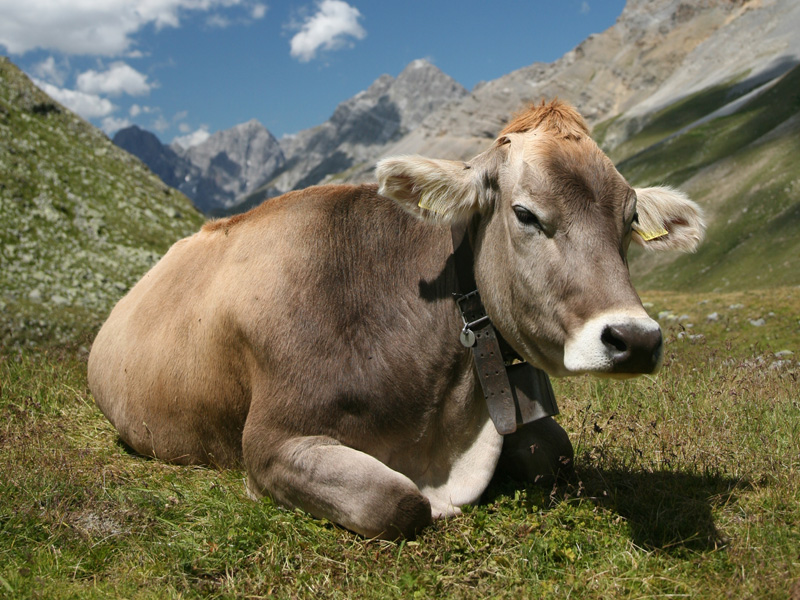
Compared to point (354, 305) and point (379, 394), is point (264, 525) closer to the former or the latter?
point (379, 394)

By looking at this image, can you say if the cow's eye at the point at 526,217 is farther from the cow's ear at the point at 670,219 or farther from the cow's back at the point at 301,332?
the cow's ear at the point at 670,219

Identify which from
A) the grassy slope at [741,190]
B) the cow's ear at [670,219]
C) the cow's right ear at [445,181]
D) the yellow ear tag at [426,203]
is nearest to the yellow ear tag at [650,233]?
the cow's ear at [670,219]

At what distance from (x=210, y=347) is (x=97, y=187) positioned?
19882 mm

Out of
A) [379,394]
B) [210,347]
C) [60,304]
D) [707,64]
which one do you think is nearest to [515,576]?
[379,394]

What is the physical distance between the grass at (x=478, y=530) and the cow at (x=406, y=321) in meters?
0.30

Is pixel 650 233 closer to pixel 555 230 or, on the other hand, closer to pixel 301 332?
pixel 555 230

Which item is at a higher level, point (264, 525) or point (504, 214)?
point (504, 214)

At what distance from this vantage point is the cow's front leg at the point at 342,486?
463 cm

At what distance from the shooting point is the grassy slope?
160ft

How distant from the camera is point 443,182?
499 cm

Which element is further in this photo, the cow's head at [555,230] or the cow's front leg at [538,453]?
the cow's front leg at [538,453]

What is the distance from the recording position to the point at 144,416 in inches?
268

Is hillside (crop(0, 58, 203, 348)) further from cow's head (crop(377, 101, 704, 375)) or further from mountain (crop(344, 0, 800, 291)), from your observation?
mountain (crop(344, 0, 800, 291))

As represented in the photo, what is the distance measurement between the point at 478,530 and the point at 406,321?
1659 mm
